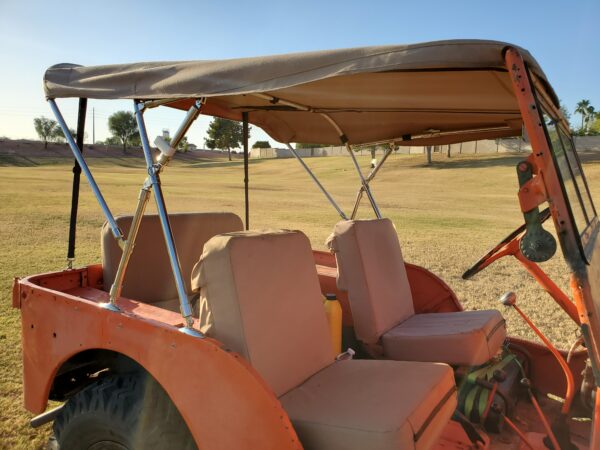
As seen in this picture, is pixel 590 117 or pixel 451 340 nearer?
pixel 451 340

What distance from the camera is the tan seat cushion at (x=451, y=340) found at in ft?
9.82

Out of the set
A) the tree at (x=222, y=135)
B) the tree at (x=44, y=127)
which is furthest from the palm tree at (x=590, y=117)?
the tree at (x=44, y=127)

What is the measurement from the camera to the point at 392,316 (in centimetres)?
349

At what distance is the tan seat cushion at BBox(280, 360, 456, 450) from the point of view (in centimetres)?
187

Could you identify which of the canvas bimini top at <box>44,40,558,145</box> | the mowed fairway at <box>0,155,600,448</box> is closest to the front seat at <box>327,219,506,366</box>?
the canvas bimini top at <box>44,40,558,145</box>

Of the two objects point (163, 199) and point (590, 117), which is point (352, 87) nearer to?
point (163, 199)

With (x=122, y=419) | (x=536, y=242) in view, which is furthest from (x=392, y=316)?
(x=122, y=419)

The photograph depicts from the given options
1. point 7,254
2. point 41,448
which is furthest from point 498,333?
point 7,254

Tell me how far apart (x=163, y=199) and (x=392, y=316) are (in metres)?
2.06

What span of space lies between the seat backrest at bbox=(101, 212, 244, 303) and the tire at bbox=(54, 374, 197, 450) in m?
0.91

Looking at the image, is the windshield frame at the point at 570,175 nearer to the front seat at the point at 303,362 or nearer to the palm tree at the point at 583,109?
the front seat at the point at 303,362

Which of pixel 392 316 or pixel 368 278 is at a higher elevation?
pixel 368 278

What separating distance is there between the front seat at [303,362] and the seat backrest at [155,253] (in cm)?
95

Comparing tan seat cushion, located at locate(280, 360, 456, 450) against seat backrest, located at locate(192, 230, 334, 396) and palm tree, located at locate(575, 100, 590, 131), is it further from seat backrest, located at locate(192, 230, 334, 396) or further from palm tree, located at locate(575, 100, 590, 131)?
palm tree, located at locate(575, 100, 590, 131)
